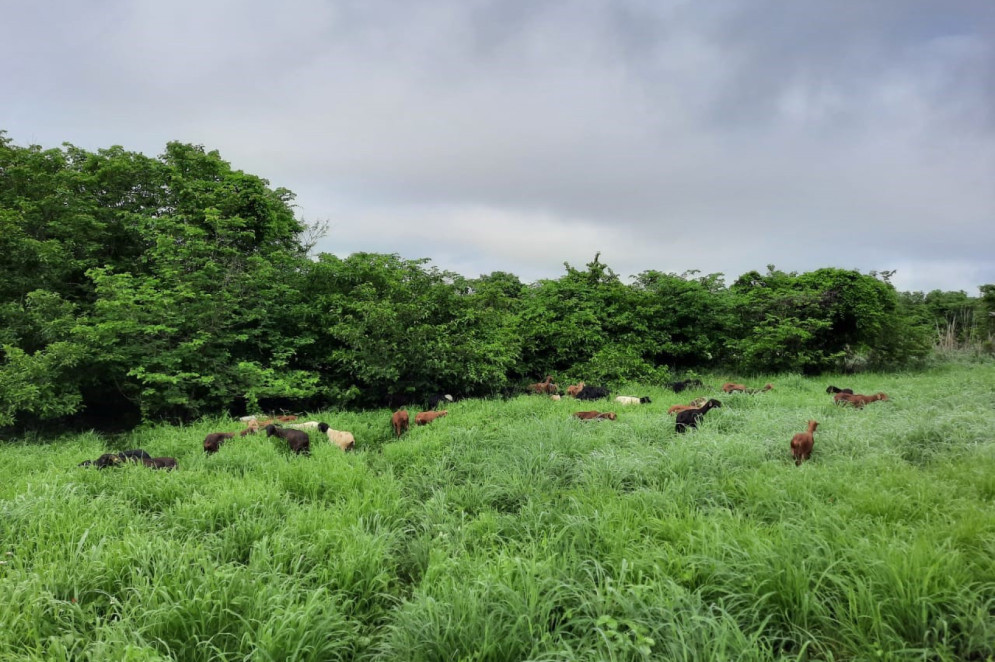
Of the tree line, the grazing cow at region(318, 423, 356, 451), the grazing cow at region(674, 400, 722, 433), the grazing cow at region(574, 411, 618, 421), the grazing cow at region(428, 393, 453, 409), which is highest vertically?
the tree line

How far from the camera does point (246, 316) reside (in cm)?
898

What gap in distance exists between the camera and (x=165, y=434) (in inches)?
265

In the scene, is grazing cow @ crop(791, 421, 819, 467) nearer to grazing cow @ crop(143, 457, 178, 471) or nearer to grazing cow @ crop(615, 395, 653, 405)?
grazing cow @ crop(615, 395, 653, 405)

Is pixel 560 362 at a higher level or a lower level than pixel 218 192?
lower

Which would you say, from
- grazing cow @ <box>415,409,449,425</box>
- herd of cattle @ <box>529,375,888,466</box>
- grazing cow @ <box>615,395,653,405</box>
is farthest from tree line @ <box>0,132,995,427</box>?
grazing cow @ <box>615,395,653,405</box>

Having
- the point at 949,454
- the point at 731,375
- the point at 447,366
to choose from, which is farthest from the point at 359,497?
the point at 731,375

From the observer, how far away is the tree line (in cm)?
771

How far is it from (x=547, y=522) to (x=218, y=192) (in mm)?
10451

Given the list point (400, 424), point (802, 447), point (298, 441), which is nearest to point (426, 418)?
point (400, 424)

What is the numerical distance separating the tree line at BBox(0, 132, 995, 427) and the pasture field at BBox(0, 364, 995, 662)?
404 cm

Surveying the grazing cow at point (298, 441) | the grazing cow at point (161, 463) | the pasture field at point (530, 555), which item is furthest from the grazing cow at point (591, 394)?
the grazing cow at point (161, 463)

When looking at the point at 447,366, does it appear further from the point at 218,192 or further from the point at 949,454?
the point at 949,454

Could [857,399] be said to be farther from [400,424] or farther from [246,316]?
[246,316]

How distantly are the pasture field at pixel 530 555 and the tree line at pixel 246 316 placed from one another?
13.3 ft
